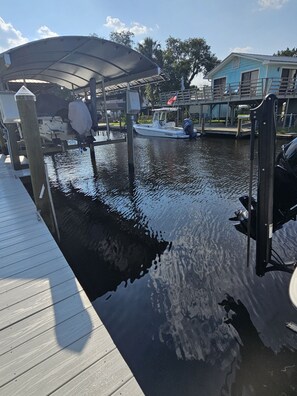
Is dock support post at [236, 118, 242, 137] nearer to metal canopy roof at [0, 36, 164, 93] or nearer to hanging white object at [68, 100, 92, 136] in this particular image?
metal canopy roof at [0, 36, 164, 93]

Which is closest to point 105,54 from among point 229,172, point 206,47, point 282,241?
point 229,172

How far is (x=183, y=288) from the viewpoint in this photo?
3322mm

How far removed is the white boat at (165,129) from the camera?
1703cm

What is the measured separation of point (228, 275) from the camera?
3.51 m

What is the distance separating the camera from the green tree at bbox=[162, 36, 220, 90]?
3294 centimetres

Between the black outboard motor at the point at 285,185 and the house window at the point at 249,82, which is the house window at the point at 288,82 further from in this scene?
the black outboard motor at the point at 285,185

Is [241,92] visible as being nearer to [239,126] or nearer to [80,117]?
[239,126]

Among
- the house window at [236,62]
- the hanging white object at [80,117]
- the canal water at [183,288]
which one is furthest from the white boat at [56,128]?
the house window at [236,62]

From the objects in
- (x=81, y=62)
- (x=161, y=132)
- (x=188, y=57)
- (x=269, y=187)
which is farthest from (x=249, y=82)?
(x=269, y=187)

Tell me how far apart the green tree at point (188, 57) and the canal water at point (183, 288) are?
30724mm

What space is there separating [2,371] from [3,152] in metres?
10.0

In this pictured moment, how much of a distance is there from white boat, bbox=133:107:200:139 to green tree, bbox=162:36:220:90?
15916 millimetres

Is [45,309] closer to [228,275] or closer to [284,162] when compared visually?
[228,275]

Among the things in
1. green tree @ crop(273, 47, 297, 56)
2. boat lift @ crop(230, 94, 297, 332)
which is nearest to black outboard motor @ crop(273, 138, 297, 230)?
boat lift @ crop(230, 94, 297, 332)
